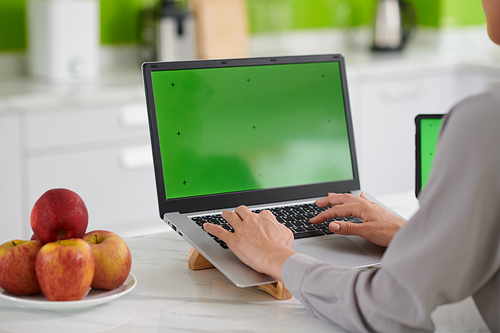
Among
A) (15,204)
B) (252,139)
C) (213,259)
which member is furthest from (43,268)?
(15,204)

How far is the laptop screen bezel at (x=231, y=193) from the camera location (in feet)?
3.54

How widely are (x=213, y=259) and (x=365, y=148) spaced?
229 cm

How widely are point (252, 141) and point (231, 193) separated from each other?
111 millimetres

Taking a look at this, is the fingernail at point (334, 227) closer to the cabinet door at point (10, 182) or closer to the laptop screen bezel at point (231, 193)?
the laptop screen bezel at point (231, 193)

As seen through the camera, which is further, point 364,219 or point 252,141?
point 252,141

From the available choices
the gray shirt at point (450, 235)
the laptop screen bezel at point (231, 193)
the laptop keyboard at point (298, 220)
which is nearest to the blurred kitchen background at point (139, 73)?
the laptop screen bezel at point (231, 193)

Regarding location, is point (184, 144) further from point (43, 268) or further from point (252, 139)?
point (43, 268)

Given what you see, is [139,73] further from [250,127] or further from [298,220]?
[298,220]

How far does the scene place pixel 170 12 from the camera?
2.77m

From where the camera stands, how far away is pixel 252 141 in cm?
Answer: 117

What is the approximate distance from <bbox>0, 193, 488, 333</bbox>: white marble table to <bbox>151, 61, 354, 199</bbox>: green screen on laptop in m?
0.20

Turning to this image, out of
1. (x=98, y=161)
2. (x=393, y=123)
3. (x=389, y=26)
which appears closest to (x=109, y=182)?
(x=98, y=161)

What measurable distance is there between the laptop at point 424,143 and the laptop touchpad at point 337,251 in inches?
8.8

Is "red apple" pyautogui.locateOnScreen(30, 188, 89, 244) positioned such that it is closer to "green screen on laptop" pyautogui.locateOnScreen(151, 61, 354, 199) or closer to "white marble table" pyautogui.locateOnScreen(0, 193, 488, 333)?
"white marble table" pyautogui.locateOnScreen(0, 193, 488, 333)
